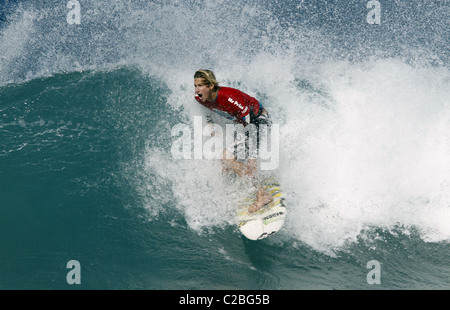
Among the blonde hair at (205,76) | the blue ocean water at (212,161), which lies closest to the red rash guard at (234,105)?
the blonde hair at (205,76)

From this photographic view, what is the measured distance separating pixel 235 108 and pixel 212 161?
113 cm

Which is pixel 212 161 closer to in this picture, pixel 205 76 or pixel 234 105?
pixel 234 105

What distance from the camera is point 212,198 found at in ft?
15.7

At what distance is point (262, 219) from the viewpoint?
4.28 meters

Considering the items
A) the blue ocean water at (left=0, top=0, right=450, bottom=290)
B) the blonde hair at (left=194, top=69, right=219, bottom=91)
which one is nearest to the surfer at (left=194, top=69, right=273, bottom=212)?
the blonde hair at (left=194, top=69, right=219, bottom=91)

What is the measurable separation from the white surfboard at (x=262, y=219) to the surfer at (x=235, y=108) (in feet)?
0.23

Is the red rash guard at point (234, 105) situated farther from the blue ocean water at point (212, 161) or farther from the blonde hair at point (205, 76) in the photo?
the blue ocean water at point (212, 161)

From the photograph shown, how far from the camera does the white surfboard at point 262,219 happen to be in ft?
13.8

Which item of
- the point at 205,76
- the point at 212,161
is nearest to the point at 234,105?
the point at 205,76

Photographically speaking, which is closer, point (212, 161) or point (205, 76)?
point (205, 76)

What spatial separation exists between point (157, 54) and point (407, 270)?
5695 mm

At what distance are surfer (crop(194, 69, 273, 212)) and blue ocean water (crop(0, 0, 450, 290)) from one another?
0.35 meters

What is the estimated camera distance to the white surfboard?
4215 millimetres

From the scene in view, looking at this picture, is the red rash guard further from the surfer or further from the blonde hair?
the blonde hair
